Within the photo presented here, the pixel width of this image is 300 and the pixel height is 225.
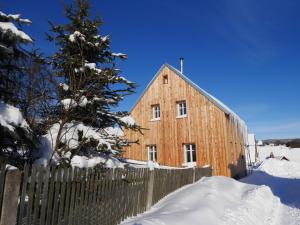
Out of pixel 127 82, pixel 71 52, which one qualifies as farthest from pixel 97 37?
pixel 127 82

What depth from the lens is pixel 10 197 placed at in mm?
4031

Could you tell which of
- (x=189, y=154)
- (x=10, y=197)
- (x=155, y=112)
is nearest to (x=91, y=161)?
(x=10, y=197)

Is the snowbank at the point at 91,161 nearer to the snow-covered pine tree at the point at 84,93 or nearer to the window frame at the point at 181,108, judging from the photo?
the snow-covered pine tree at the point at 84,93

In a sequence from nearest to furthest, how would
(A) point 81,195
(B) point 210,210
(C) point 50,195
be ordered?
(C) point 50,195 < (A) point 81,195 < (B) point 210,210

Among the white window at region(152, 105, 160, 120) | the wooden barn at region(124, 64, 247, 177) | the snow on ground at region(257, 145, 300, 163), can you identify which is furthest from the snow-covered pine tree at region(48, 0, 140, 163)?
the snow on ground at region(257, 145, 300, 163)

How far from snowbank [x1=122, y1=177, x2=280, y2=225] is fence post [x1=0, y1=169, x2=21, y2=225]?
2.78 m

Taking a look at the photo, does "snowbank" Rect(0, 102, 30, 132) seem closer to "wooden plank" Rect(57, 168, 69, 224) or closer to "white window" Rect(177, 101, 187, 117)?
"wooden plank" Rect(57, 168, 69, 224)

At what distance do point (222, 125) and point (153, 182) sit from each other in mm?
12193

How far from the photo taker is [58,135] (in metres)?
7.41

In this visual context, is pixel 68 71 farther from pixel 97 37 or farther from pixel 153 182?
pixel 153 182

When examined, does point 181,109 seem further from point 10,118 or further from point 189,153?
point 10,118

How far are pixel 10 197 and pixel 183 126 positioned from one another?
18.7 metres

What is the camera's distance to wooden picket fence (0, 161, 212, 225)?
14.7 ft

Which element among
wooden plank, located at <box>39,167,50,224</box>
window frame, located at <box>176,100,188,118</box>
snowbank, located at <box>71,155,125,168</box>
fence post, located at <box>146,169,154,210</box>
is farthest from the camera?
window frame, located at <box>176,100,188,118</box>
